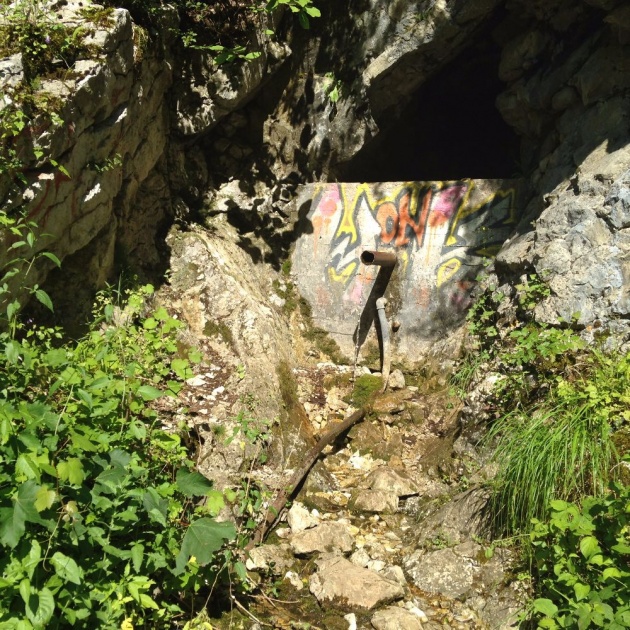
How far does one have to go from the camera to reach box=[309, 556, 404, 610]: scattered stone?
3.25 meters

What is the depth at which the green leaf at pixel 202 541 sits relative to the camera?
7.91 ft

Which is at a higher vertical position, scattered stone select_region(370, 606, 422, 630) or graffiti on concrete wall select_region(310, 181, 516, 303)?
graffiti on concrete wall select_region(310, 181, 516, 303)

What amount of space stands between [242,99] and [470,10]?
215 cm

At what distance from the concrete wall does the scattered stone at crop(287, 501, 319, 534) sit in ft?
7.65

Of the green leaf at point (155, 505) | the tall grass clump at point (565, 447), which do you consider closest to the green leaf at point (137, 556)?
the green leaf at point (155, 505)

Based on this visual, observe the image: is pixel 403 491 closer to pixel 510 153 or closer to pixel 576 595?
pixel 576 595

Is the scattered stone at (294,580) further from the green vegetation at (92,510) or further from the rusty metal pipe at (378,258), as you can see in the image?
the rusty metal pipe at (378,258)

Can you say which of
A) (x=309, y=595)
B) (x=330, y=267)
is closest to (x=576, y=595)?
(x=309, y=595)

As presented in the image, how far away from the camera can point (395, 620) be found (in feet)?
10.2

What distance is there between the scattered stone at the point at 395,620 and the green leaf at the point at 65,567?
162 centimetres

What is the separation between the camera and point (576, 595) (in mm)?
2521

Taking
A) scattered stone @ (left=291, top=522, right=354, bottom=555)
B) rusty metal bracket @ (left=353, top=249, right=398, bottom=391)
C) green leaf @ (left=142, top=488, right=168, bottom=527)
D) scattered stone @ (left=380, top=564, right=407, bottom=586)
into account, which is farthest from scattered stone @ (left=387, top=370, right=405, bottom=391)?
green leaf @ (left=142, top=488, right=168, bottom=527)

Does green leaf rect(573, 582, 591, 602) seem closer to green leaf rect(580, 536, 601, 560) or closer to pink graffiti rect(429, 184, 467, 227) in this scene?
green leaf rect(580, 536, 601, 560)

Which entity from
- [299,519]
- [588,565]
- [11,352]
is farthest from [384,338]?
[11,352]
